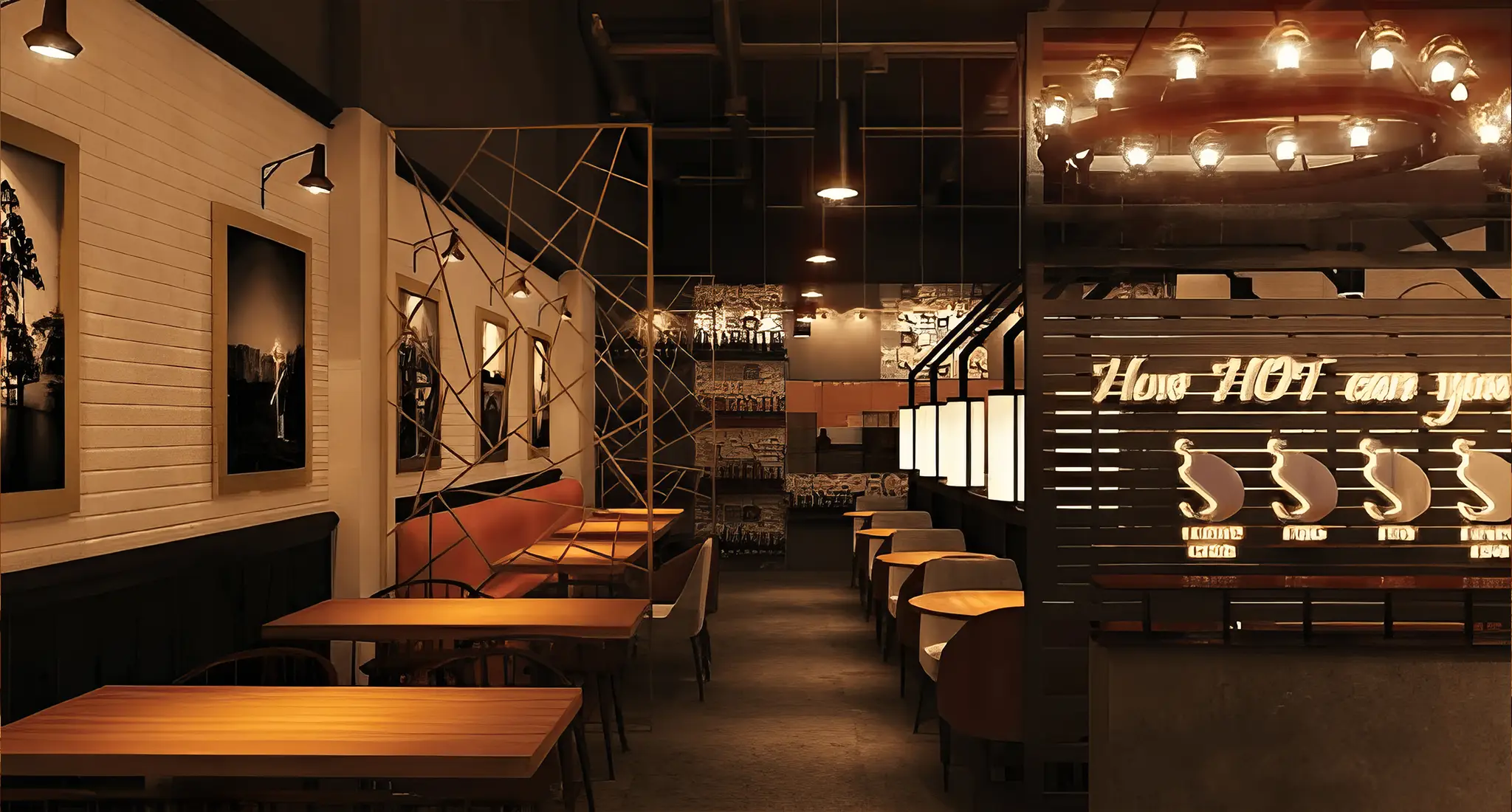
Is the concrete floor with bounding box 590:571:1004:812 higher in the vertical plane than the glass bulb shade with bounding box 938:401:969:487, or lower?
lower

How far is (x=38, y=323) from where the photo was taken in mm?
3076

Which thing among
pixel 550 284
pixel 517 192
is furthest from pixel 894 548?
pixel 550 284

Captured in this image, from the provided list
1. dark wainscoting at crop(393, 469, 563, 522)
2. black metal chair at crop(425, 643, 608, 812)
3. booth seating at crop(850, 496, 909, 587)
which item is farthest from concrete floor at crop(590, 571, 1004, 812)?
booth seating at crop(850, 496, 909, 587)

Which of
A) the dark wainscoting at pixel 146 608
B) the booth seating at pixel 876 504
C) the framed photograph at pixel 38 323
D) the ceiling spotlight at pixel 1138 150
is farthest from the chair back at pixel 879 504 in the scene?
the framed photograph at pixel 38 323

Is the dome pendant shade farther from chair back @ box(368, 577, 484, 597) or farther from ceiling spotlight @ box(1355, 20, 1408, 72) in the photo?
ceiling spotlight @ box(1355, 20, 1408, 72)

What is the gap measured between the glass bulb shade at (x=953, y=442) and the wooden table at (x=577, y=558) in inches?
72.0

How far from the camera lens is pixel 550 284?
10.2 meters

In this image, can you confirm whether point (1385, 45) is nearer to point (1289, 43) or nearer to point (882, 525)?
point (1289, 43)

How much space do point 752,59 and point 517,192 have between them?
222cm

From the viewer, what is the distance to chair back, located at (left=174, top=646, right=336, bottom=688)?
367 cm

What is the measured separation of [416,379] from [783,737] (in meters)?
2.86

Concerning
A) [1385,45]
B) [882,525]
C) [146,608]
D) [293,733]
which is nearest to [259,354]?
[146,608]

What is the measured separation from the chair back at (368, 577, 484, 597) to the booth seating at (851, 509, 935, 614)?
3.54m

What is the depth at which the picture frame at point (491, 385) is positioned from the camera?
25.1 ft
